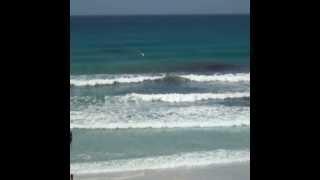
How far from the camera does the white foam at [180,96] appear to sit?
13.9 meters

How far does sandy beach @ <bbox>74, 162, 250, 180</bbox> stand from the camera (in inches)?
268

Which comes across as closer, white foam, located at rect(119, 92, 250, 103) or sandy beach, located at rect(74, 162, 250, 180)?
sandy beach, located at rect(74, 162, 250, 180)

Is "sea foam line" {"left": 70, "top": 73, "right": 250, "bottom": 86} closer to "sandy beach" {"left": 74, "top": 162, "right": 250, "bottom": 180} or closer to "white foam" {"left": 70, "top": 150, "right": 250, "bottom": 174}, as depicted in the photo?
"white foam" {"left": 70, "top": 150, "right": 250, "bottom": 174}

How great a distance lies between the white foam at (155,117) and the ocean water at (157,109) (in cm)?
2

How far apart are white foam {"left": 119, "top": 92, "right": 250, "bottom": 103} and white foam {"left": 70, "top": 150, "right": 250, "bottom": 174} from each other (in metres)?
5.71
